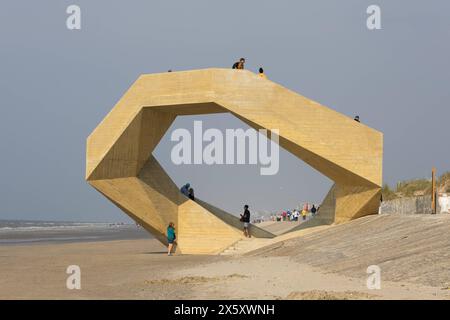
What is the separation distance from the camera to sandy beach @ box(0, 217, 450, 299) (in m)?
10.6

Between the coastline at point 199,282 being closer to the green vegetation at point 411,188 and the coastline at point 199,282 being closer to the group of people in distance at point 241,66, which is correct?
the group of people in distance at point 241,66

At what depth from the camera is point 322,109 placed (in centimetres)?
1975

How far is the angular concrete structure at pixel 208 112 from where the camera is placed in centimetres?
1958

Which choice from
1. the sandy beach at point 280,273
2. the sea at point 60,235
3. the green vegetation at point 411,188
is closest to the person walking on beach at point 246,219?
the sandy beach at point 280,273

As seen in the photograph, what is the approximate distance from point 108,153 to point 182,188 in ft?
12.3

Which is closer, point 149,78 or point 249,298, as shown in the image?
point 249,298

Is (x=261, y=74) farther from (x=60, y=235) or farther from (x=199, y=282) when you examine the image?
(x=60, y=235)

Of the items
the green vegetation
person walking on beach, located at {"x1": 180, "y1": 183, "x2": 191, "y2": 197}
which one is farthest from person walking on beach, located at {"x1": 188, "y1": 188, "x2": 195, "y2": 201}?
the green vegetation

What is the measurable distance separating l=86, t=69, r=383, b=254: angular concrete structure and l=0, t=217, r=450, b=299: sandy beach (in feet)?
6.23
